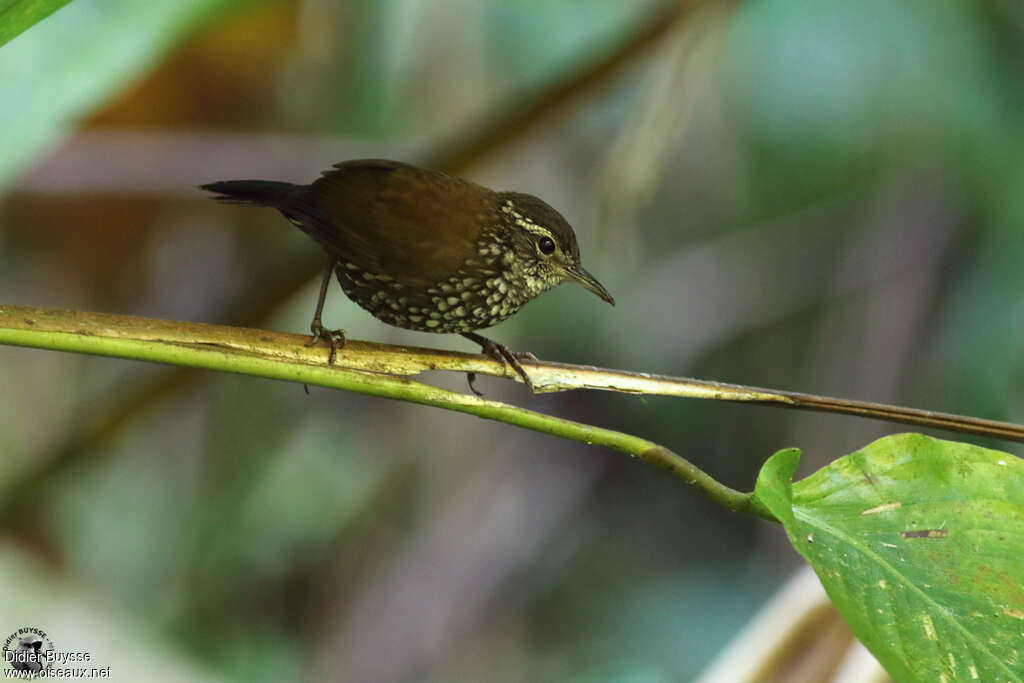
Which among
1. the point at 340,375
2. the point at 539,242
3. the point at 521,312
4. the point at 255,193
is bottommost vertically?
the point at 340,375

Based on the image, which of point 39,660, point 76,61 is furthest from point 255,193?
point 39,660

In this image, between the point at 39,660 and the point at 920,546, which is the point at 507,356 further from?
the point at 39,660

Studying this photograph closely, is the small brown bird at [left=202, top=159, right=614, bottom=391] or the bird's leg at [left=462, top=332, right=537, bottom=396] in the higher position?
the small brown bird at [left=202, top=159, right=614, bottom=391]

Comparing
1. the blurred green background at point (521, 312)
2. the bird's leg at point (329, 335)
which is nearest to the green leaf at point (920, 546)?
the bird's leg at point (329, 335)

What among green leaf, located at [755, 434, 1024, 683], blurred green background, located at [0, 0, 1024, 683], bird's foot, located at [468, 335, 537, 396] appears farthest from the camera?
blurred green background, located at [0, 0, 1024, 683]

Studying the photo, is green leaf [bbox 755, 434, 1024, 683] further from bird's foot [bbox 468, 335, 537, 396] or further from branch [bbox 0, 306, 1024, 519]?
bird's foot [bbox 468, 335, 537, 396]

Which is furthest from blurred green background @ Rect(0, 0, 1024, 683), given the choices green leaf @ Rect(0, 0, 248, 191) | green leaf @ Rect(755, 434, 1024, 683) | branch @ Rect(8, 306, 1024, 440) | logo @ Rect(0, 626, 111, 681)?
green leaf @ Rect(755, 434, 1024, 683)

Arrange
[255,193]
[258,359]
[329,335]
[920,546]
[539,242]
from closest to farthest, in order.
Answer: [920,546]
[258,359]
[329,335]
[255,193]
[539,242]
